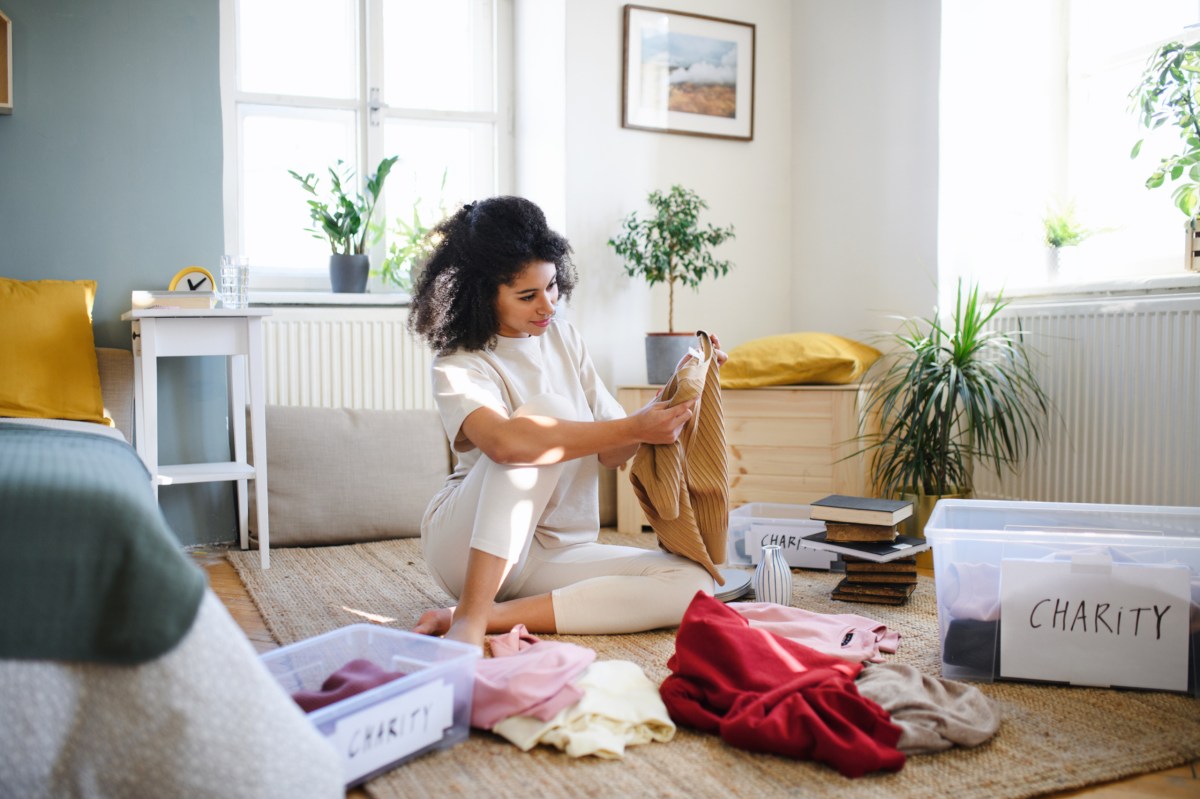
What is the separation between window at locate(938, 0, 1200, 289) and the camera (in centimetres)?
323

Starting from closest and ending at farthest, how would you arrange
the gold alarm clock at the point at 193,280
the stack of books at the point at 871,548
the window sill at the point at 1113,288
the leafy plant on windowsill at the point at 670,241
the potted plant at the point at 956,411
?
the stack of books at the point at 871,548 → the window sill at the point at 1113,288 → the potted plant at the point at 956,411 → the gold alarm clock at the point at 193,280 → the leafy plant on windowsill at the point at 670,241

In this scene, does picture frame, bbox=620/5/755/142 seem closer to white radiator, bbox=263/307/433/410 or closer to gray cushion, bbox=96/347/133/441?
white radiator, bbox=263/307/433/410

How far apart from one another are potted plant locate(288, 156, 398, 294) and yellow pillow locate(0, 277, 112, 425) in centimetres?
87

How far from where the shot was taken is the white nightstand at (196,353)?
2.78 meters

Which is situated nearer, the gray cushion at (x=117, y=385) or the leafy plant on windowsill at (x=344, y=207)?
the gray cushion at (x=117, y=385)

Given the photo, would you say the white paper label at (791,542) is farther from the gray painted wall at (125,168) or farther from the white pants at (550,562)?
the gray painted wall at (125,168)

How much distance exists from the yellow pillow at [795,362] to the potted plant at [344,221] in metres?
1.33

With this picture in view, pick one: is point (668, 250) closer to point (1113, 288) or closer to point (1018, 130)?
point (1018, 130)

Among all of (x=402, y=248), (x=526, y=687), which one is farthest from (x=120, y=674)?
(x=402, y=248)

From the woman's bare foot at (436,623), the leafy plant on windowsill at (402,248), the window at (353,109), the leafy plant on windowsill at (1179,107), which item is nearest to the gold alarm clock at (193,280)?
the window at (353,109)

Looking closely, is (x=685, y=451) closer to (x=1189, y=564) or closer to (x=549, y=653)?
(x=549, y=653)

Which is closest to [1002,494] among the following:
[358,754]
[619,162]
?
[619,162]

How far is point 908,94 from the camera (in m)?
3.43

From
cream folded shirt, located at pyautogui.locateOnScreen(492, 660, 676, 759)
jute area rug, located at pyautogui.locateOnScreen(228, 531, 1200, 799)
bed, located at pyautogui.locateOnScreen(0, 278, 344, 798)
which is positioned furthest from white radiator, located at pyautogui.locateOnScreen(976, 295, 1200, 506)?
bed, located at pyautogui.locateOnScreen(0, 278, 344, 798)
